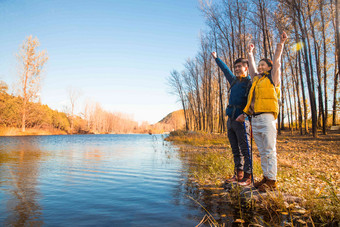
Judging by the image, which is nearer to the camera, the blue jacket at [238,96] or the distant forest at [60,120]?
the blue jacket at [238,96]

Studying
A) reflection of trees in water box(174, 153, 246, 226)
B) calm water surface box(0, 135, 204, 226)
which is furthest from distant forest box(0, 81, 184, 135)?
reflection of trees in water box(174, 153, 246, 226)

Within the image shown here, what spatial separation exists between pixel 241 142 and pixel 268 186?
93cm

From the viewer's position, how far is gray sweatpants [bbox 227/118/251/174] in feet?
12.3

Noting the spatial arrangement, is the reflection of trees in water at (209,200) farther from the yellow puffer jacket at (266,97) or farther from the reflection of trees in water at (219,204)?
the yellow puffer jacket at (266,97)

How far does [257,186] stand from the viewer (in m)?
3.28

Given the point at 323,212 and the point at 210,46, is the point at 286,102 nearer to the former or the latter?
the point at 210,46

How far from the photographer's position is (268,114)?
3098 mm

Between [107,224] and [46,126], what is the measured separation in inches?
1877

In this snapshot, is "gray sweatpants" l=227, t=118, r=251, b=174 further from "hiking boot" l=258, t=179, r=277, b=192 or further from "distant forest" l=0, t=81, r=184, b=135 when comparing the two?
"distant forest" l=0, t=81, r=184, b=135

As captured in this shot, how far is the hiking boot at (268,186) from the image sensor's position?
307 cm

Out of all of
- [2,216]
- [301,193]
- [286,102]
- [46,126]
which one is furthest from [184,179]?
[46,126]

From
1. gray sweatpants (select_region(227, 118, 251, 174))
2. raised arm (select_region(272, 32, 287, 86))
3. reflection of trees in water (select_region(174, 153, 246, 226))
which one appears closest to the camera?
reflection of trees in water (select_region(174, 153, 246, 226))

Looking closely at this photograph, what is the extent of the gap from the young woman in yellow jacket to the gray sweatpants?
50cm

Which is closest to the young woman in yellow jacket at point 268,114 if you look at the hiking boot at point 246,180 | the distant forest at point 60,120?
the hiking boot at point 246,180
